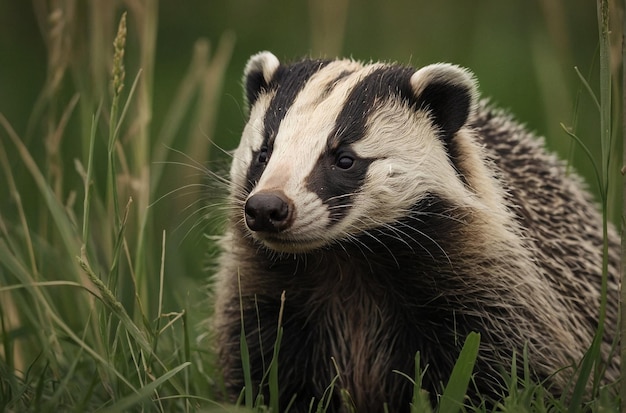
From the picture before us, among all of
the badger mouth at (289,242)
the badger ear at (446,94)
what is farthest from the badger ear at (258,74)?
the badger mouth at (289,242)

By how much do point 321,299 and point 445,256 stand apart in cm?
60

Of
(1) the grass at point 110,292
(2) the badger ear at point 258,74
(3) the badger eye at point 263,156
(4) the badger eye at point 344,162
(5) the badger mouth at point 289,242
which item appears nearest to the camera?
(1) the grass at point 110,292

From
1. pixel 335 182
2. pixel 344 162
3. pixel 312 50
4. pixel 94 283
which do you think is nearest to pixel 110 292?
pixel 94 283

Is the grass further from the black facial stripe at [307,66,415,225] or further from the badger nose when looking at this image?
the black facial stripe at [307,66,415,225]

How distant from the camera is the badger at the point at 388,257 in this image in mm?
4746

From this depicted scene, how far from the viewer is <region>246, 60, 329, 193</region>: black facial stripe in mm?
4863

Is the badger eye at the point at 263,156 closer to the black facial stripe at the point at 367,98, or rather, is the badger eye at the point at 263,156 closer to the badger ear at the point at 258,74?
the black facial stripe at the point at 367,98

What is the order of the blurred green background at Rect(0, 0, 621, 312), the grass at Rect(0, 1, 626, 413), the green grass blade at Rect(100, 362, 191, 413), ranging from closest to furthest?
the green grass blade at Rect(100, 362, 191, 413) → the grass at Rect(0, 1, 626, 413) → the blurred green background at Rect(0, 0, 621, 312)

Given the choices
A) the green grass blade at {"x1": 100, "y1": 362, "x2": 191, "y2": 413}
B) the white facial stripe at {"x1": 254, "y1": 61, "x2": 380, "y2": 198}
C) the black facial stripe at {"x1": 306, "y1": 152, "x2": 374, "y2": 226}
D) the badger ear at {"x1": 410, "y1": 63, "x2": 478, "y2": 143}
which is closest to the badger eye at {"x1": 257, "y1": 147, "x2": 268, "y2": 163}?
the white facial stripe at {"x1": 254, "y1": 61, "x2": 380, "y2": 198}

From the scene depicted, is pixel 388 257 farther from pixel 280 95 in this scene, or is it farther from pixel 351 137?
pixel 280 95

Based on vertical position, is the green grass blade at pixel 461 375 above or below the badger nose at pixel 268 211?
below

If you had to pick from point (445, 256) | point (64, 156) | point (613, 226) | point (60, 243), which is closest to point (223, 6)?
point (64, 156)

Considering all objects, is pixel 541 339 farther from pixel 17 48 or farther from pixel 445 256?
pixel 17 48

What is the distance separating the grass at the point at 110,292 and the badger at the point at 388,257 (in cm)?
16
